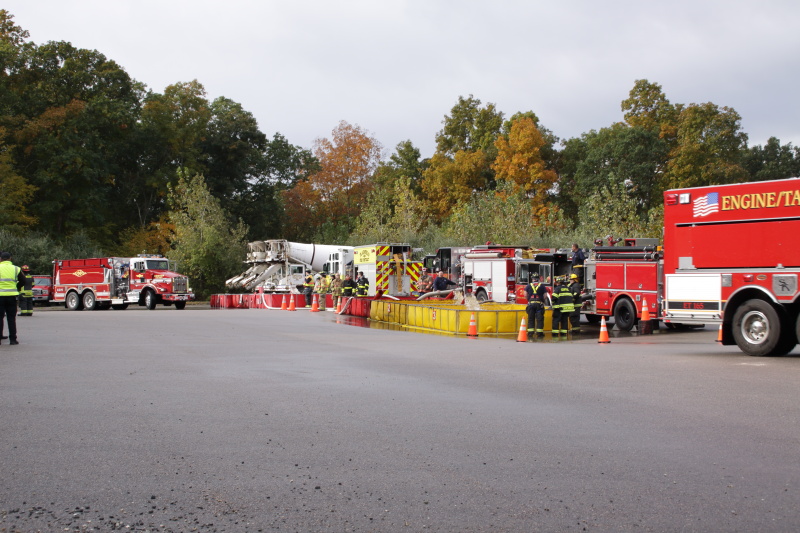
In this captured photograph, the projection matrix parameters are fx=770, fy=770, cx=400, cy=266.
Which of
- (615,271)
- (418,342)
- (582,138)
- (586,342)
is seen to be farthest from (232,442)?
(582,138)

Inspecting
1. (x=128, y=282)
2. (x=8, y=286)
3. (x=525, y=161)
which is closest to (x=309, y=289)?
(x=128, y=282)

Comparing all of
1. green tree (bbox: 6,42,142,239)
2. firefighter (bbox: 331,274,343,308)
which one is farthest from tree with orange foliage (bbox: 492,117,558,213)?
green tree (bbox: 6,42,142,239)

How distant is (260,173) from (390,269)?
39.3 meters

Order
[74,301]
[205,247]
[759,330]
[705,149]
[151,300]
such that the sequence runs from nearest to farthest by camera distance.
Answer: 1. [759,330]
2. [151,300]
3. [74,301]
4. [205,247]
5. [705,149]

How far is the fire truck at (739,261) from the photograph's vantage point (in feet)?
48.2

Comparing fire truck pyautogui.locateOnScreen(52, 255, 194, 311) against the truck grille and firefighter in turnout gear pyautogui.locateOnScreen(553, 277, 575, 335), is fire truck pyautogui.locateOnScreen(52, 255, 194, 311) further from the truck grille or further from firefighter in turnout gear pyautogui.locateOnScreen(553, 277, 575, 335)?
firefighter in turnout gear pyautogui.locateOnScreen(553, 277, 575, 335)

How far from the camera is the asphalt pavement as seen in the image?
5109 mm

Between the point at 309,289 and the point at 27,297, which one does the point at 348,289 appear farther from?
the point at 27,297

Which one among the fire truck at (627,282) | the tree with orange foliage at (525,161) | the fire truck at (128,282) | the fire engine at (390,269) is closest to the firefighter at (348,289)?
the fire engine at (390,269)

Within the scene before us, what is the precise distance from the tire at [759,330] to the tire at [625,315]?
8.30m

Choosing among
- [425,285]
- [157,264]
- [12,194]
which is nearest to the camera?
[425,285]

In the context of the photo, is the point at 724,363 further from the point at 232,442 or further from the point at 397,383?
the point at 232,442

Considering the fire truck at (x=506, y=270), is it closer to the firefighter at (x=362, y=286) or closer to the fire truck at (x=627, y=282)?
the firefighter at (x=362, y=286)

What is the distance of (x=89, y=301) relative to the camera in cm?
4097
